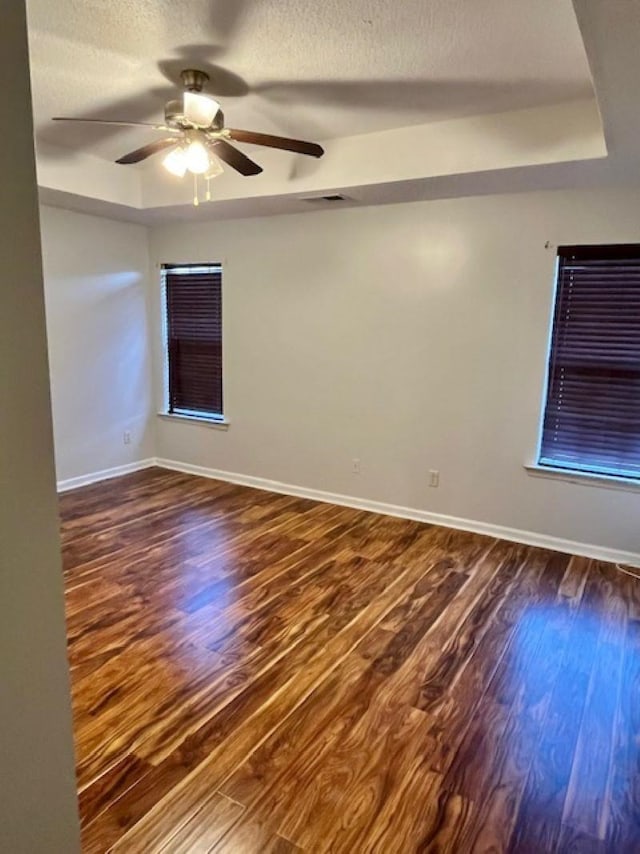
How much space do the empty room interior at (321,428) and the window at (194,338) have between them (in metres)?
0.04

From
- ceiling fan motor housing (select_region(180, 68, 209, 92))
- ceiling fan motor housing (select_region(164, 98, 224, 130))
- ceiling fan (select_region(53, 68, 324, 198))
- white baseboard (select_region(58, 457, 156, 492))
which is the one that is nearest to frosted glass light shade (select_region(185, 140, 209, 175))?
ceiling fan (select_region(53, 68, 324, 198))

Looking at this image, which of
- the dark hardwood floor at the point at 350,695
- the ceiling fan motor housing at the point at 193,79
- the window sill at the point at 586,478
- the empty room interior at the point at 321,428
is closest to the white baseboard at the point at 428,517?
the empty room interior at the point at 321,428

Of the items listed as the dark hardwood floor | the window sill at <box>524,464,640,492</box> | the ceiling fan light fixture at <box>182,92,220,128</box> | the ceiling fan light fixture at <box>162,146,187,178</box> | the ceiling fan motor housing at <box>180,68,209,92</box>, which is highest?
the ceiling fan motor housing at <box>180,68,209,92</box>

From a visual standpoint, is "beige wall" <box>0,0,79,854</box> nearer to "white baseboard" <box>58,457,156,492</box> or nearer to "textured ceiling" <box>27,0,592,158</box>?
"textured ceiling" <box>27,0,592,158</box>

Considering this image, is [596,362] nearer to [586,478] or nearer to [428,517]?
[586,478]

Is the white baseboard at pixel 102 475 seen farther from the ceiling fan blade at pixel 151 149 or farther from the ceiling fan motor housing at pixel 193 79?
the ceiling fan motor housing at pixel 193 79

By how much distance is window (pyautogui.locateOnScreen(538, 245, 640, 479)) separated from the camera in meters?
3.35

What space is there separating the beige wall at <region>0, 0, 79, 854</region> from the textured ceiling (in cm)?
175

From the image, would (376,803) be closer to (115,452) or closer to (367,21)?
(367,21)

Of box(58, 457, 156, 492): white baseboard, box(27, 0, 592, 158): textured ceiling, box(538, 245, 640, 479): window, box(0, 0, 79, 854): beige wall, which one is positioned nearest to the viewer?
box(0, 0, 79, 854): beige wall

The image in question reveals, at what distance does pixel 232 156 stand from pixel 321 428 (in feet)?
7.60

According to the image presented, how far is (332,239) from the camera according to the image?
4.31 metres

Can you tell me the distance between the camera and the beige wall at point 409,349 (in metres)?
3.62

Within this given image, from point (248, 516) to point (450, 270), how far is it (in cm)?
238
